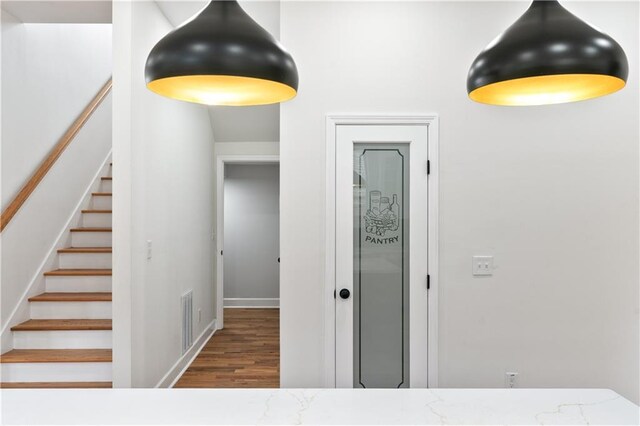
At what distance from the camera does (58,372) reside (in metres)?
2.70

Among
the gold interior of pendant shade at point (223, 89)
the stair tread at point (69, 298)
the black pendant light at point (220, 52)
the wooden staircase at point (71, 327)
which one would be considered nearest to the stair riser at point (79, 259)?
the wooden staircase at point (71, 327)

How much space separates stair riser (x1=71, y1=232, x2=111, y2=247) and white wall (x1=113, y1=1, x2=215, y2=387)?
70 centimetres

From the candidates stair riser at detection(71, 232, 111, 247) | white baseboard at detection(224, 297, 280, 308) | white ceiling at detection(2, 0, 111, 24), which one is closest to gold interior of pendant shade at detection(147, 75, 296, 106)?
white ceiling at detection(2, 0, 111, 24)

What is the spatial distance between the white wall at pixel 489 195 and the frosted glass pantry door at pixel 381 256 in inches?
5.6

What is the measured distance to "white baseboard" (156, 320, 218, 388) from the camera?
3277 mm

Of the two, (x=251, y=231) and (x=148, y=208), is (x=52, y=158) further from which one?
(x=251, y=231)

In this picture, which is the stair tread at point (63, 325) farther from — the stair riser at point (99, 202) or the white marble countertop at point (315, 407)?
the white marble countertop at point (315, 407)

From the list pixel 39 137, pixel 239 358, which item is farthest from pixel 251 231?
pixel 39 137

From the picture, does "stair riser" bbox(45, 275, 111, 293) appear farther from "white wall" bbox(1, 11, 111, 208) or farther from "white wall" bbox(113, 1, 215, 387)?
"white wall" bbox(1, 11, 111, 208)

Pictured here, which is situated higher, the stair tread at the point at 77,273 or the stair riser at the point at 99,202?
the stair riser at the point at 99,202

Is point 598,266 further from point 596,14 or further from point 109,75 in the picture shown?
point 109,75

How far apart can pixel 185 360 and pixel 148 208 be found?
67.2 inches

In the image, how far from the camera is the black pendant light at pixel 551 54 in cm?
102

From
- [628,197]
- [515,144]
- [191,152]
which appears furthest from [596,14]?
[191,152]
